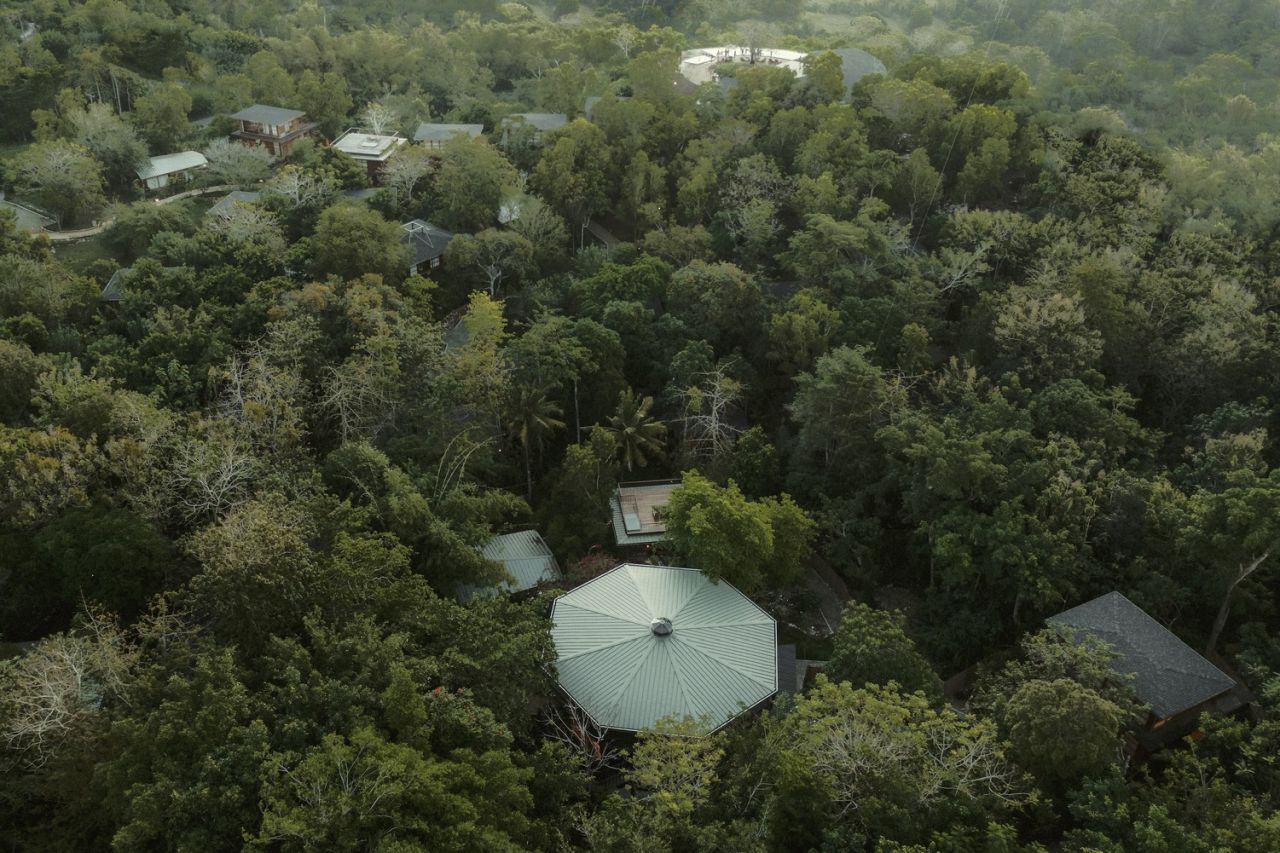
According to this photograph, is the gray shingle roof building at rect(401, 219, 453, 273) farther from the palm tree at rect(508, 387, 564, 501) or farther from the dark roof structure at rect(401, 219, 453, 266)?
the palm tree at rect(508, 387, 564, 501)

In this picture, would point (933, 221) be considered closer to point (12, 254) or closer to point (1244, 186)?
point (1244, 186)

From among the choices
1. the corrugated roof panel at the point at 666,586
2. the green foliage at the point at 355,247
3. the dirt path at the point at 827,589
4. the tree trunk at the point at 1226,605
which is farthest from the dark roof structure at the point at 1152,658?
the green foliage at the point at 355,247

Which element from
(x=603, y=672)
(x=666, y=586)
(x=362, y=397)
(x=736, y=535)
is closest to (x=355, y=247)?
(x=362, y=397)

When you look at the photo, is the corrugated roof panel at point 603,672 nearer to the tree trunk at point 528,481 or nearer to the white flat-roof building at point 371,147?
the tree trunk at point 528,481

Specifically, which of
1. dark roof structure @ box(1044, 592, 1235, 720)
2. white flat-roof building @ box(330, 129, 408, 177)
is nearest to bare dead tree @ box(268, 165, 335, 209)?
white flat-roof building @ box(330, 129, 408, 177)

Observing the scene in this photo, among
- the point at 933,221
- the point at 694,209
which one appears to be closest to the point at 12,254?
the point at 694,209

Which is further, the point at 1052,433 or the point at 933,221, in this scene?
the point at 933,221
